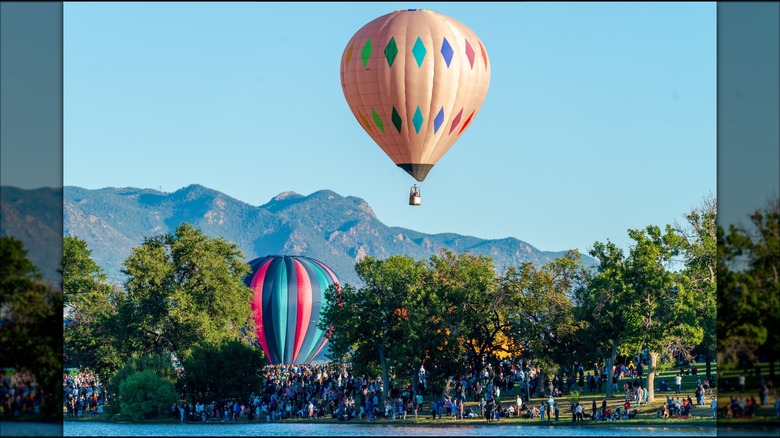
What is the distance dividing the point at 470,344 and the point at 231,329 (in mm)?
18010

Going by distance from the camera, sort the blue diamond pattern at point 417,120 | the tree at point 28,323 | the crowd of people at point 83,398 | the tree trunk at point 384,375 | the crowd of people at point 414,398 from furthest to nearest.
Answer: the crowd of people at point 83,398, the tree trunk at point 384,375, the blue diamond pattern at point 417,120, the crowd of people at point 414,398, the tree at point 28,323

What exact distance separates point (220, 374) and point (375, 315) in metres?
9.27

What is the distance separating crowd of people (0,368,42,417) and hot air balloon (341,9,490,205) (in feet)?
140

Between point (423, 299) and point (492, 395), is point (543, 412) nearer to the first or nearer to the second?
point (492, 395)

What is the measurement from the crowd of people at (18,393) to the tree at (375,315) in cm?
4820

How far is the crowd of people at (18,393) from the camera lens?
32562 mm

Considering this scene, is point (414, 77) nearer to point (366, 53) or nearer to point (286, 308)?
point (366, 53)

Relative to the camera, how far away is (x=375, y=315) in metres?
82.6

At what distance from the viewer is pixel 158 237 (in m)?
97.4

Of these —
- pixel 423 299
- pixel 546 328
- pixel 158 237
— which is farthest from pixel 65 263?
pixel 546 328

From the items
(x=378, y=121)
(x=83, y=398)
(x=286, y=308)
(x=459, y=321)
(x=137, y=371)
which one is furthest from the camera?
(x=286, y=308)

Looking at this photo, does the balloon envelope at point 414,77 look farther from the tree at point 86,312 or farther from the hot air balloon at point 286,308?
the hot air balloon at point 286,308

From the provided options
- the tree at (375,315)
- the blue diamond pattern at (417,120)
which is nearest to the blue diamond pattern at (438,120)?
the blue diamond pattern at (417,120)

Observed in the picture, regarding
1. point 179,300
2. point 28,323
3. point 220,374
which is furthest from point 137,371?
point 28,323
